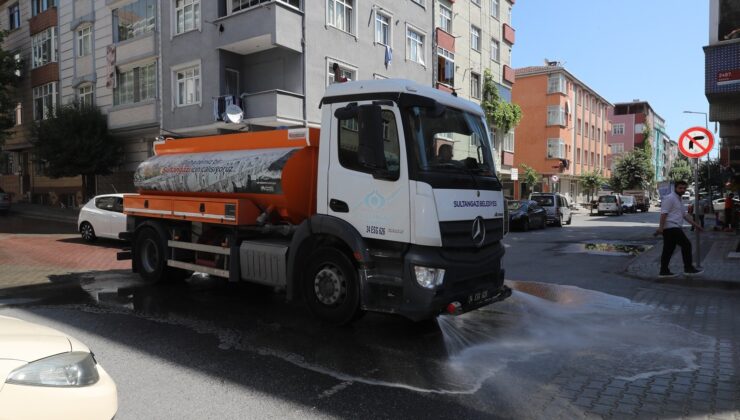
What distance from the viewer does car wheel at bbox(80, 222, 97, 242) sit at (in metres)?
14.9

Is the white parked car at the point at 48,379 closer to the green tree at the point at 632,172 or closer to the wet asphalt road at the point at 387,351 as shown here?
the wet asphalt road at the point at 387,351

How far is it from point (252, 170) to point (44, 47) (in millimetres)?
31076

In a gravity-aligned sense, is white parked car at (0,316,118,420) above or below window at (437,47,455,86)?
below

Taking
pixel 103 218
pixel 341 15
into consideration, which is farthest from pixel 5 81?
pixel 103 218

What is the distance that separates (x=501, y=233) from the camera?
6316mm

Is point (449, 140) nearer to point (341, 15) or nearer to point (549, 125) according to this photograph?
point (341, 15)

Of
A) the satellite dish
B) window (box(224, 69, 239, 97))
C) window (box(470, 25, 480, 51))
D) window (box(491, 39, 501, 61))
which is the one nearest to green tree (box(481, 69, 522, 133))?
window (box(470, 25, 480, 51))

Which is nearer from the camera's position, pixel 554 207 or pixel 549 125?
pixel 554 207

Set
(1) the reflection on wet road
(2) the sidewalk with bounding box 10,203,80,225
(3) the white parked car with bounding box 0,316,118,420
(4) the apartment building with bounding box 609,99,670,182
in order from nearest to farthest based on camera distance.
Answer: (3) the white parked car with bounding box 0,316,118,420 → (1) the reflection on wet road → (2) the sidewalk with bounding box 10,203,80,225 → (4) the apartment building with bounding box 609,99,670,182

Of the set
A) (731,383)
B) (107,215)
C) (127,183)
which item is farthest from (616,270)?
(127,183)

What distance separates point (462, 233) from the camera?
18.1ft

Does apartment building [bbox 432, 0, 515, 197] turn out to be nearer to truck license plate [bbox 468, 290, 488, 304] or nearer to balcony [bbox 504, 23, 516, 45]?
balcony [bbox 504, 23, 516, 45]

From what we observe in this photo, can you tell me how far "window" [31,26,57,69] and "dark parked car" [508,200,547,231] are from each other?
27.1m

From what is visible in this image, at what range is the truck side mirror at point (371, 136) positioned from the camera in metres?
5.34
